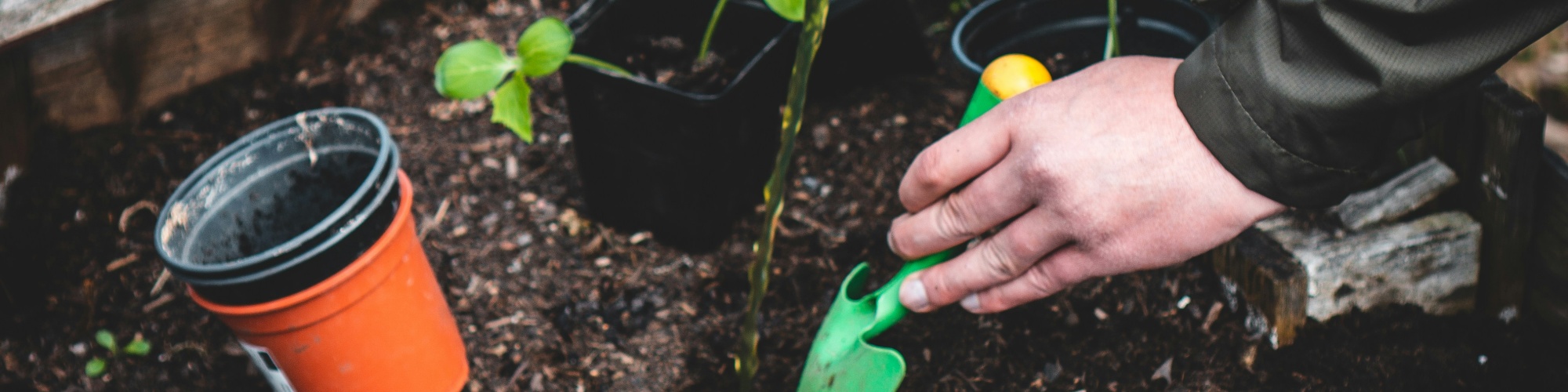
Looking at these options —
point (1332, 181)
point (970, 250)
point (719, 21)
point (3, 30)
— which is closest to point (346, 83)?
point (3, 30)

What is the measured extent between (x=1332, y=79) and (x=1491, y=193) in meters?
0.68

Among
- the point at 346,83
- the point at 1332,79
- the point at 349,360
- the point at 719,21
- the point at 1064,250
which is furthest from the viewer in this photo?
the point at 346,83

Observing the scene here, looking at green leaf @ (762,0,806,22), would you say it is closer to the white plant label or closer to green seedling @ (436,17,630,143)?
green seedling @ (436,17,630,143)

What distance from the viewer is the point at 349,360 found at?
1.17 meters

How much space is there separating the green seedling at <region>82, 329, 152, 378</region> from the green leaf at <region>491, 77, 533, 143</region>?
0.70 m

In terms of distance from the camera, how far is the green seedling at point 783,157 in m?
1.02

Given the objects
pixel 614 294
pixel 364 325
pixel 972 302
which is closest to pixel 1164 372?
pixel 972 302

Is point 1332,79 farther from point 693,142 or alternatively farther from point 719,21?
point 719,21

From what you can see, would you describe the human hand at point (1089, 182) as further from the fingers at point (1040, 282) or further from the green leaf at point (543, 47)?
the green leaf at point (543, 47)

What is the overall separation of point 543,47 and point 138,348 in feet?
2.62

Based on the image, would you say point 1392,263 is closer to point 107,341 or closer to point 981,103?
point 981,103

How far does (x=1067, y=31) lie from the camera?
137 cm

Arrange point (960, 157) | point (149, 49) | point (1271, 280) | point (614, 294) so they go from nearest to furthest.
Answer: point (960, 157) → point (1271, 280) → point (614, 294) → point (149, 49)

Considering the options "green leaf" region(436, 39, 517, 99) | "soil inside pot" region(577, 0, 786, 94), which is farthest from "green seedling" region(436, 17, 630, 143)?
"soil inside pot" region(577, 0, 786, 94)
